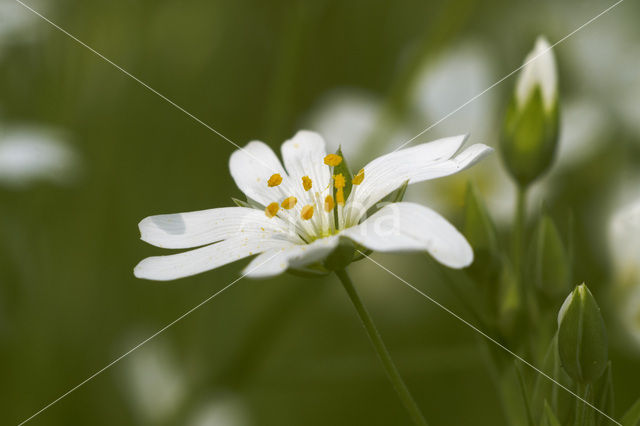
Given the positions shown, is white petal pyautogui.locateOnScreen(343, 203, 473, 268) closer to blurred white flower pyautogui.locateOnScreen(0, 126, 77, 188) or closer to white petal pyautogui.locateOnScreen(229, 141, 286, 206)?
white petal pyautogui.locateOnScreen(229, 141, 286, 206)

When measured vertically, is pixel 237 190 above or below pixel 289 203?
above

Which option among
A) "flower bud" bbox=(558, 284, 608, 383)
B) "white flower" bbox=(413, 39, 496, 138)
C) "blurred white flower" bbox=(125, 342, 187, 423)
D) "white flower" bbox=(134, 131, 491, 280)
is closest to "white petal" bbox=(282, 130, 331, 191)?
"white flower" bbox=(134, 131, 491, 280)

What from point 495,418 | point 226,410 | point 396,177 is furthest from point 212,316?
point 396,177

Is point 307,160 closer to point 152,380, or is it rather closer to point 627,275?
point 627,275

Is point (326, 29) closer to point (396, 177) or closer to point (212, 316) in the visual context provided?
point (212, 316)

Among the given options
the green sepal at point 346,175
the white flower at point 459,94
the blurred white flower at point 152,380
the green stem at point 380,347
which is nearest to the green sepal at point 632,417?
the green stem at point 380,347

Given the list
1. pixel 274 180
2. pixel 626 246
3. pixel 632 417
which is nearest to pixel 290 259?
pixel 274 180
